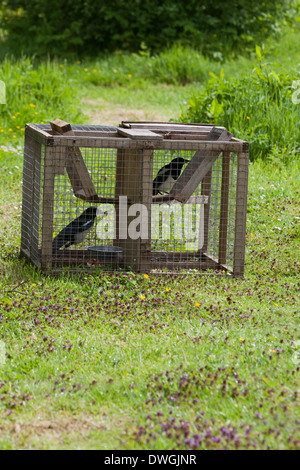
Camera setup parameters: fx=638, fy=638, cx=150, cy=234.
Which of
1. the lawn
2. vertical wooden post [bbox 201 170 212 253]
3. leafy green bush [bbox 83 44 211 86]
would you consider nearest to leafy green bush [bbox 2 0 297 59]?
leafy green bush [bbox 83 44 211 86]

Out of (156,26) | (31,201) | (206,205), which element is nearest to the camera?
(31,201)

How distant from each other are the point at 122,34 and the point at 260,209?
34.0 feet

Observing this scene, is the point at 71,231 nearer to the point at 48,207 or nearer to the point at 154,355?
the point at 48,207

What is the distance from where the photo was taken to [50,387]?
319 centimetres

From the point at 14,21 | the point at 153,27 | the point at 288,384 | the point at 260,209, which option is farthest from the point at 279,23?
the point at 288,384

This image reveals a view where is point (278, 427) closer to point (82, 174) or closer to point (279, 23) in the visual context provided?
point (82, 174)

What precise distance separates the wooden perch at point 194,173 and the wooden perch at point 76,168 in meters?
0.66

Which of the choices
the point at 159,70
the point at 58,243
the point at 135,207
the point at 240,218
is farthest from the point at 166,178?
the point at 159,70

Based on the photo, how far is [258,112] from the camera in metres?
8.01

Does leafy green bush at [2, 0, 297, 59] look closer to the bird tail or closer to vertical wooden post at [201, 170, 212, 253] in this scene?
vertical wooden post at [201, 170, 212, 253]

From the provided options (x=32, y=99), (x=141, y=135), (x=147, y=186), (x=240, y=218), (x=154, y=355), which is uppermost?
(x=32, y=99)

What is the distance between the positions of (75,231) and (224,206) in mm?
1229

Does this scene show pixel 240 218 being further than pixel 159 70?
No

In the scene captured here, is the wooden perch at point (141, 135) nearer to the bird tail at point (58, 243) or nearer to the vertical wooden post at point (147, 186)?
the vertical wooden post at point (147, 186)
